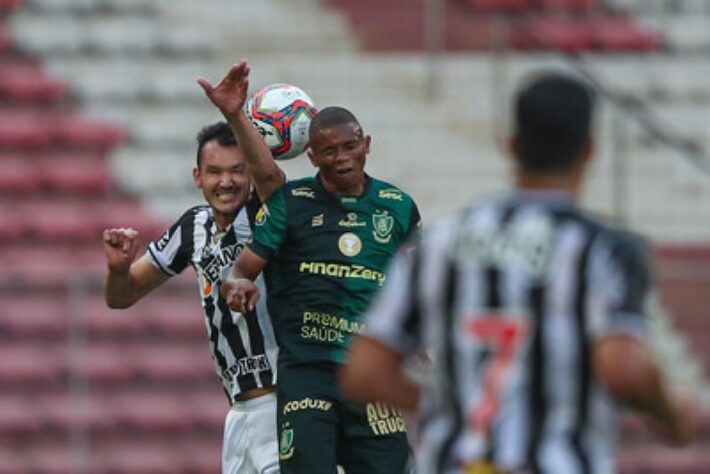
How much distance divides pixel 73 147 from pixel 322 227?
7.62 meters

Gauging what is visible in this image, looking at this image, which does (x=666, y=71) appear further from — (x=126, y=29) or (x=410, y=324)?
(x=410, y=324)

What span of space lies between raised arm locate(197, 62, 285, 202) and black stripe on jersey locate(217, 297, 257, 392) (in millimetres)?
615

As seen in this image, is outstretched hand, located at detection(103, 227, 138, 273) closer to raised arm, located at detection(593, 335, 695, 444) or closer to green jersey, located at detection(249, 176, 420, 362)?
green jersey, located at detection(249, 176, 420, 362)

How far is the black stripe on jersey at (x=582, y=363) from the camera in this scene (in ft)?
13.6

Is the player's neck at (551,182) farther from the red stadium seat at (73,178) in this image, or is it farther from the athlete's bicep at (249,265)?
the red stadium seat at (73,178)

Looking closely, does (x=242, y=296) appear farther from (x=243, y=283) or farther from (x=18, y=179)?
(x=18, y=179)

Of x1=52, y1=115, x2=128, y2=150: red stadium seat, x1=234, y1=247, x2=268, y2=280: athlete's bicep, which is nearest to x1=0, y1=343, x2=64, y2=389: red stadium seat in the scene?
x1=52, y1=115, x2=128, y2=150: red stadium seat

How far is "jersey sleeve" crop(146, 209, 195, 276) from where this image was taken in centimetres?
733

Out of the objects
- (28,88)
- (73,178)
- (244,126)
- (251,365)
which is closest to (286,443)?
(251,365)

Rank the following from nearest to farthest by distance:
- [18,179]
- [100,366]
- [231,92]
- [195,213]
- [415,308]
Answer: [415,308] < [231,92] < [195,213] < [100,366] < [18,179]

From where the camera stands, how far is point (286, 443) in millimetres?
6676

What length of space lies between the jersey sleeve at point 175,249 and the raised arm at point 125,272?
0.04 m

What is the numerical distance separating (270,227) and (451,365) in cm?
242

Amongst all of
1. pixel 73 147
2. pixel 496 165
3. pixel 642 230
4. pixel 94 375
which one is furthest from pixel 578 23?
pixel 94 375
